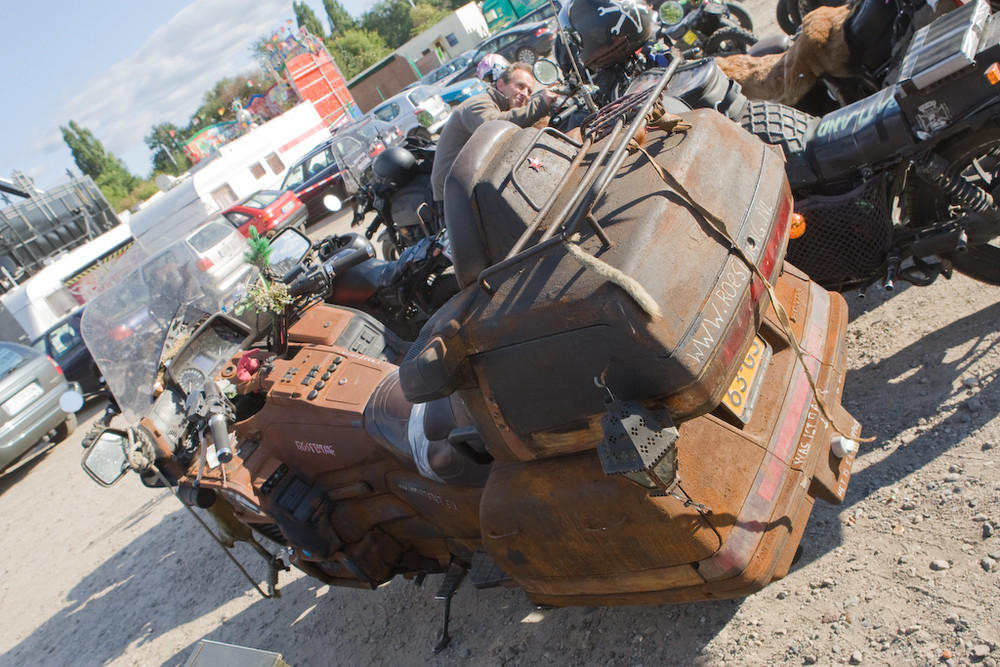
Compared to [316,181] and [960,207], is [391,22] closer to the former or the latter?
[316,181]

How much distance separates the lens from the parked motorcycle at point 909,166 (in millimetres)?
2719

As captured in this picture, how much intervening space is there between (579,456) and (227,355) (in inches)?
110

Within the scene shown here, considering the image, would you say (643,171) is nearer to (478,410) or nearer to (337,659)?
(478,410)

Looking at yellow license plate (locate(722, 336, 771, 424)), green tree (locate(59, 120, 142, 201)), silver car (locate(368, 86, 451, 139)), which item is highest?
green tree (locate(59, 120, 142, 201))

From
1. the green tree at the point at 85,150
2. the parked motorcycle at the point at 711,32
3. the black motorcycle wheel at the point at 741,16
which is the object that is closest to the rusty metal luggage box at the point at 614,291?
the parked motorcycle at the point at 711,32

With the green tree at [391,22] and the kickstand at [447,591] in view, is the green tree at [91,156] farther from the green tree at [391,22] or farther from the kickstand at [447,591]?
the kickstand at [447,591]

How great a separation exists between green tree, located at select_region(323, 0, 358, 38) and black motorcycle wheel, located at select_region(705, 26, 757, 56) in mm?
73908

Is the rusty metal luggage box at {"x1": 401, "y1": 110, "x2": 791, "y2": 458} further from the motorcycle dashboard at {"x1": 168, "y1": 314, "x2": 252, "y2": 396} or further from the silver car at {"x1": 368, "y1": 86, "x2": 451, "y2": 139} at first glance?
the silver car at {"x1": 368, "y1": 86, "x2": 451, "y2": 139}

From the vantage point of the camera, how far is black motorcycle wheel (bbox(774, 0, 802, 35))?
796 cm

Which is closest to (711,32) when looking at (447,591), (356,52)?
(447,591)

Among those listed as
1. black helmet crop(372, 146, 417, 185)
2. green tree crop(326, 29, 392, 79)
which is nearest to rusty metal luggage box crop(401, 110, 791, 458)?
black helmet crop(372, 146, 417, 185)

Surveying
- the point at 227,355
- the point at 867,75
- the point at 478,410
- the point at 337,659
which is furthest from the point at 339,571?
the point at 867,75

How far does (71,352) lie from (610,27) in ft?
36.1

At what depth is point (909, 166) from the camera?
3.07 meters
